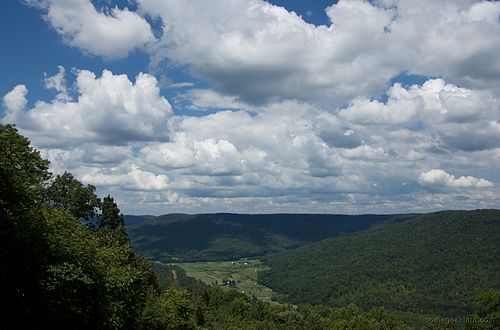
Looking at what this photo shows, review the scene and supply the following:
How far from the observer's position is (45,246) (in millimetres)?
26297

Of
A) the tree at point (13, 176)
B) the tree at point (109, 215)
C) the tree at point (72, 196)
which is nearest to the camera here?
the tree at point (13, 176)

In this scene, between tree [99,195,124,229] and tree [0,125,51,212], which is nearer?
tree [0,125,51,212]

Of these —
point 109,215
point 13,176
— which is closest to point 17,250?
point 13,176

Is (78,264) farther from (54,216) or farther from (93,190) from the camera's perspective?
(93,190)

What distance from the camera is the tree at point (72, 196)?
56812 millimetres

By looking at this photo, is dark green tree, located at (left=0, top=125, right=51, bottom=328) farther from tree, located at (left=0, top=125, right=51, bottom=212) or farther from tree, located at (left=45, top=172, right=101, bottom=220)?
tree, located at (left=45, top=172, right=101, bottom=220)

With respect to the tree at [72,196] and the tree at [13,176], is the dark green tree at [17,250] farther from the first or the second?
the tree at [72,196]

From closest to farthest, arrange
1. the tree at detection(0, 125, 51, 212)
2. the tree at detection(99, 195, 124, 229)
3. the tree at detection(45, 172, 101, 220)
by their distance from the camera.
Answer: the tree at detection(0, 125, 51, 212)
the tree at detection(45, 172, 101, 220)
the tree at detection(99, 195, 124, 229)

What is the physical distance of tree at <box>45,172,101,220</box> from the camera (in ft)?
186

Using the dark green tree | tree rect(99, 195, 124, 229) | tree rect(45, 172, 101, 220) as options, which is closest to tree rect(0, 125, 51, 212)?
the dark green tree

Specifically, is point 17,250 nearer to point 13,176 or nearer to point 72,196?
point 13,176

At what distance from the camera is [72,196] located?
58.2 metres

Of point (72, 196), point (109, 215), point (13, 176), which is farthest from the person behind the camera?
point (109, 215)

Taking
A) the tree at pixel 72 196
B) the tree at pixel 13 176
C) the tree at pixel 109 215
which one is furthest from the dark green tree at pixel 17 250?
the tree at pixel 109 215
